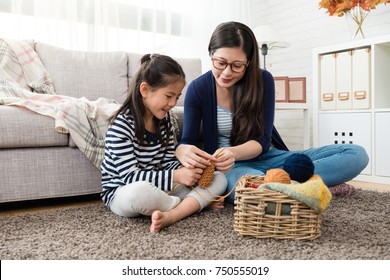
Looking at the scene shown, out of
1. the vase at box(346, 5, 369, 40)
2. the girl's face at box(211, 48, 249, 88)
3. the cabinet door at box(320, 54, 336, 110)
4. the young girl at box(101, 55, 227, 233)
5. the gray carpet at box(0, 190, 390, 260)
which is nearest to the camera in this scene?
the gray carpet at box(0, 190, 390, 260)

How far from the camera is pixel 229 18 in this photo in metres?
3.20

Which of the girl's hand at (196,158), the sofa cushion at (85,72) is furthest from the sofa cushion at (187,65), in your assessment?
the girl's hand at (196,158)

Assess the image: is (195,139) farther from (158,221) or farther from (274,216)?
(274,216)

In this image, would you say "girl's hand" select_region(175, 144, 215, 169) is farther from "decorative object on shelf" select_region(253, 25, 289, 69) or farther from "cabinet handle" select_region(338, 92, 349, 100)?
"decorative object on shelf" select_region(253, 25, 289, 69)

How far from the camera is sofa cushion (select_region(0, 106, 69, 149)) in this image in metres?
1.36

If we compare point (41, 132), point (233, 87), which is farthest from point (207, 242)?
point (41, 132)

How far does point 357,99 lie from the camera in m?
2.15

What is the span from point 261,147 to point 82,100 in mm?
737

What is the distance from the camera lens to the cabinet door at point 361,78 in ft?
6.95

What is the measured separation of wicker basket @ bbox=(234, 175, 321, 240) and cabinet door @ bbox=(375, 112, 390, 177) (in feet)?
4.10

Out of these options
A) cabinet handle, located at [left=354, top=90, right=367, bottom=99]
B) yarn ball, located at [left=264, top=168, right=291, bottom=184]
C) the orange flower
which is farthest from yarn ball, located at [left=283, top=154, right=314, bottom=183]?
the orange flower

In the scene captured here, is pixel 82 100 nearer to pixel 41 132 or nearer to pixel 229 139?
pixel 41 132

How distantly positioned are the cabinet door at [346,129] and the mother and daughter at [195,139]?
677mm
